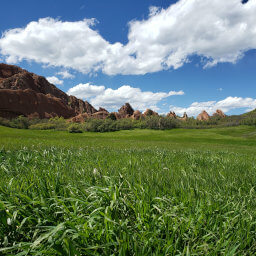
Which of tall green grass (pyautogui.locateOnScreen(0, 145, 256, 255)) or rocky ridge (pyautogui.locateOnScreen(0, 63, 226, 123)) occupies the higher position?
rocky ridge (pyautogui.locateOnScreen(0, 63, 226, 123))

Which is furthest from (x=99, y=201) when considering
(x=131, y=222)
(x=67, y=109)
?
(x=67, y=109)

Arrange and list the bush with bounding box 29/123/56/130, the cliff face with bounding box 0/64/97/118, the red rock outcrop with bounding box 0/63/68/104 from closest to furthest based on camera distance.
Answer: the bush with bounding box 29/123/56/130 → the cliff face with bounding box 0/64/97/118 → the red rock outcrop with bounding box 0/63/68/104

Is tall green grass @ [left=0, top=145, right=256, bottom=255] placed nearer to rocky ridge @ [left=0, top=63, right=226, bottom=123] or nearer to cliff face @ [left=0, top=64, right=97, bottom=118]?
rocky ridge @ [left=0, top=63, right=226, bottom=123]

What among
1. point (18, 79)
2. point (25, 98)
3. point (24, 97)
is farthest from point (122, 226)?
point (18, 79)

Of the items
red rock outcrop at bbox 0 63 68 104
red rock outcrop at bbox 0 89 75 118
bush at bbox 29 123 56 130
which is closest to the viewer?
bush at bbox 29 123 56 130

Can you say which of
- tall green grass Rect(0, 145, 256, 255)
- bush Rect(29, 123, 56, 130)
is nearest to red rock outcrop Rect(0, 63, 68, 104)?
bush Rect(29, 123, 56, 130)

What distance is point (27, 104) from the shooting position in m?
142

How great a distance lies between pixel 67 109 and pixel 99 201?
612 ft

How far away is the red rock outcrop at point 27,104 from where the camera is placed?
13150 cm

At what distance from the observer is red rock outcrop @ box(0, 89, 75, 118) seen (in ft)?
431

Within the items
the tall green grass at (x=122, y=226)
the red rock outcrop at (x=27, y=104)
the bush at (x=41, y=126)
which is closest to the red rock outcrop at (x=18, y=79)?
the red rock outcrop at (x=27, y=104)

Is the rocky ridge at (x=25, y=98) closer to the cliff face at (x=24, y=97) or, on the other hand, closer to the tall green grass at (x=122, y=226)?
the cliff face at (x=24, y=97)

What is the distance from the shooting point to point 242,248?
5.23 ft

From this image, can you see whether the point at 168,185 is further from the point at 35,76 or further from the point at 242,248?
the point at 35,76
